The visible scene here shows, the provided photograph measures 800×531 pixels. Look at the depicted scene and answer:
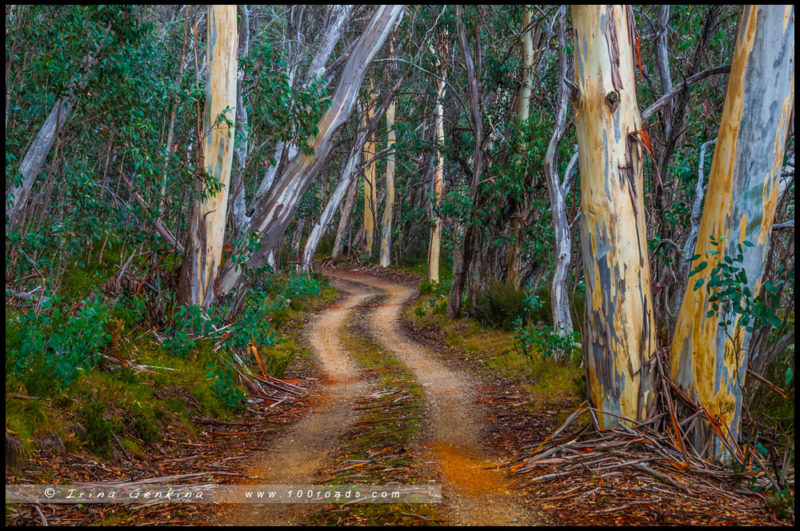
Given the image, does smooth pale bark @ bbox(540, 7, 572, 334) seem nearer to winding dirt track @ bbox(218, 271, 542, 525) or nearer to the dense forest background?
the dense forest background

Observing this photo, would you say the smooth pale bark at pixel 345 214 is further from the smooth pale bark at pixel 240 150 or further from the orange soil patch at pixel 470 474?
the orange soil patch at pixel 470 474

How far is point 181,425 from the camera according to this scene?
6.09 metres

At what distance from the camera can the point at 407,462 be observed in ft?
16.3

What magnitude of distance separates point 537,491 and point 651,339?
61.1 inches

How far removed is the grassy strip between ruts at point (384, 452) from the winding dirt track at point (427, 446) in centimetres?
13

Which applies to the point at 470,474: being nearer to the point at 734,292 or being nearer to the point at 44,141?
the point at 734,292

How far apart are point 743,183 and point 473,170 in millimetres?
8865

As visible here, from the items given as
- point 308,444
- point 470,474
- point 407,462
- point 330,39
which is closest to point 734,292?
point 470,474

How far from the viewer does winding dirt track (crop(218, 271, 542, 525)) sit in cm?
396

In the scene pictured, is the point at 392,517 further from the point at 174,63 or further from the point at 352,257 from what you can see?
the point at 352,257

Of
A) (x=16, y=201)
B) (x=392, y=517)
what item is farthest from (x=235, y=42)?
(x=392, y=517)

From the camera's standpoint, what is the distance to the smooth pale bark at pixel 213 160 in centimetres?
832

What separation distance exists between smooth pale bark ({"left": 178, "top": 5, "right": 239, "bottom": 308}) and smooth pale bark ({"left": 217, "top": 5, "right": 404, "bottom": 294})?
35 centimetres

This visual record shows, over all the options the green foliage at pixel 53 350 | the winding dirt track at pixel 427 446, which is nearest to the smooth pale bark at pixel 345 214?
the winding dirt track at pixel 427 446
